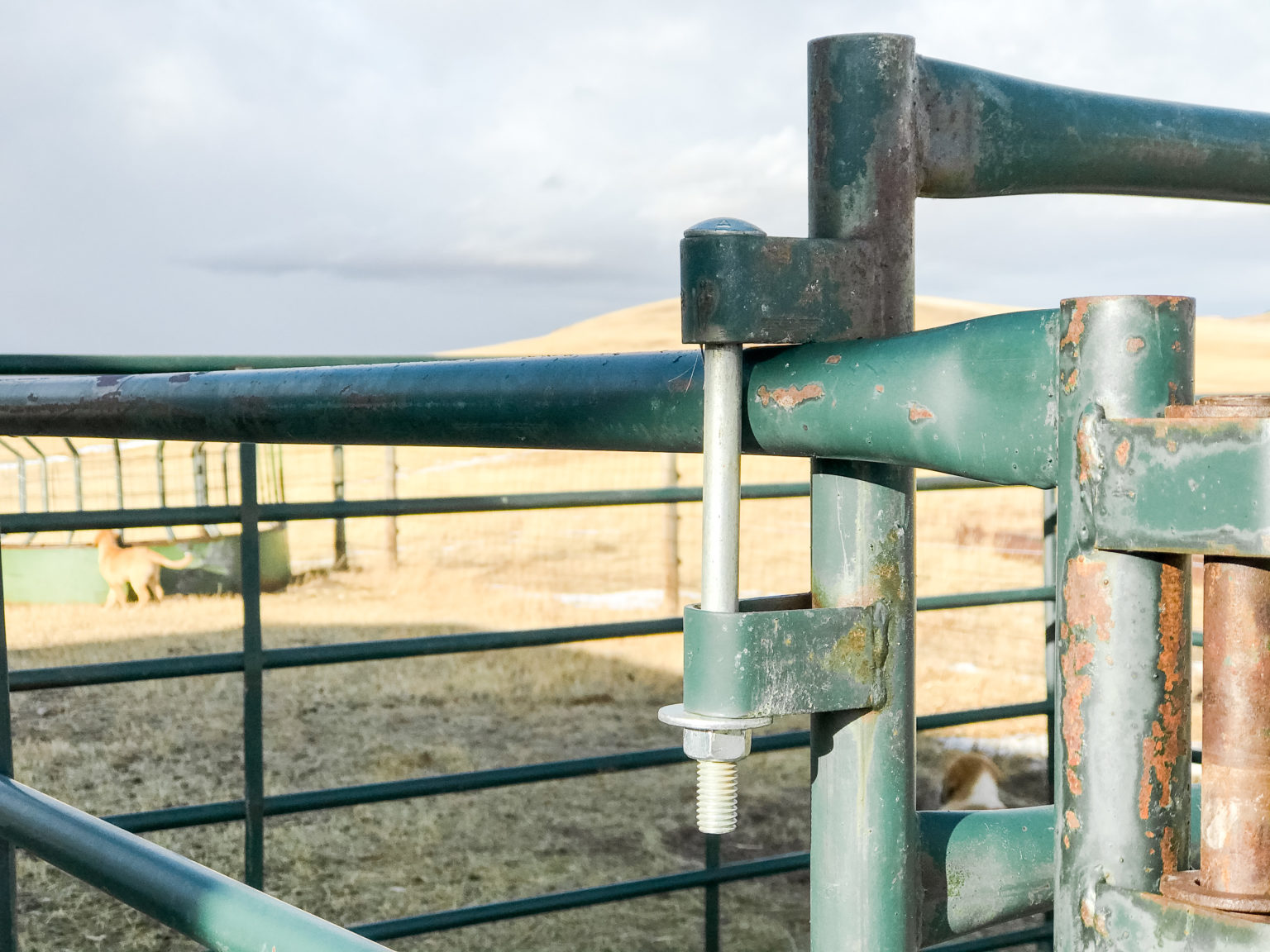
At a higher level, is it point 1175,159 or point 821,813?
point 1175,159

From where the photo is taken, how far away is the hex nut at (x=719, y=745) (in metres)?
0.51

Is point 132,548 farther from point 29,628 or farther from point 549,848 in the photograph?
point 549,848

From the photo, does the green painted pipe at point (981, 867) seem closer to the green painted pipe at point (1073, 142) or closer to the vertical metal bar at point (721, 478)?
the vertical metal bar at point (721, 478)

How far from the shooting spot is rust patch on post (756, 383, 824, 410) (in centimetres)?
52

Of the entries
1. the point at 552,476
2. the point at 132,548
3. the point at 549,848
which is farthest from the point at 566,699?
the point at 552,476

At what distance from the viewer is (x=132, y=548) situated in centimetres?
720

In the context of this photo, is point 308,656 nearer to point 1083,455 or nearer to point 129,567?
point 1083,455

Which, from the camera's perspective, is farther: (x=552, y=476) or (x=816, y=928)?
(x=552, y=476)

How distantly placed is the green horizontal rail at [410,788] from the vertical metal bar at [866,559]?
4.38 ft

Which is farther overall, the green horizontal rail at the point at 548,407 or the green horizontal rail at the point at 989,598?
the green horizontal rail at the point at 989,598

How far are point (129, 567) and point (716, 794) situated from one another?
7.40 meters

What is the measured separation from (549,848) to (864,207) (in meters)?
3.59

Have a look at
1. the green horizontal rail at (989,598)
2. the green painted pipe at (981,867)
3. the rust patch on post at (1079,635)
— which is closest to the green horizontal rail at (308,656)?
the green horizontal rail at (989,598)

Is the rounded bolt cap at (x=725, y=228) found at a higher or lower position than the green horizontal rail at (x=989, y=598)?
higher
